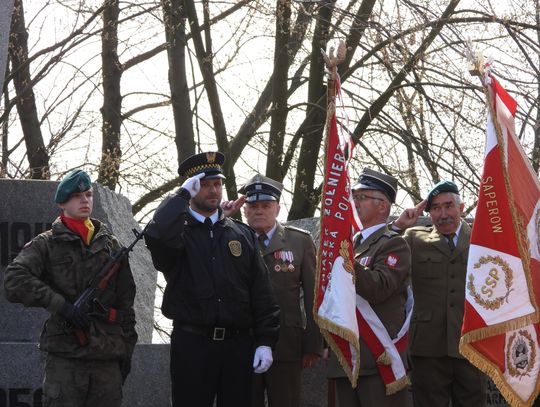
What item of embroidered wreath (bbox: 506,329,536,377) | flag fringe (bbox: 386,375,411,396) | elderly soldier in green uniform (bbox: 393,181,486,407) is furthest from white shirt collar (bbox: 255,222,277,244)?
embroidered wreath (bbox: 506,329,536,377)

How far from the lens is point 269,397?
318 inches

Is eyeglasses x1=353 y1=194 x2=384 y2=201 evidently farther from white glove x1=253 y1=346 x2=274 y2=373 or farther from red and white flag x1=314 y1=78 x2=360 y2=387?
white glove x1=253 y1=346 x2=274 y2=373

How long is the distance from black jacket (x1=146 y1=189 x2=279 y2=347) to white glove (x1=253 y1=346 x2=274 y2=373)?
9 centimetres

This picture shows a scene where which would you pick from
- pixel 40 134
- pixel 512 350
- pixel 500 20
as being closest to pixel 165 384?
pixel 512 350

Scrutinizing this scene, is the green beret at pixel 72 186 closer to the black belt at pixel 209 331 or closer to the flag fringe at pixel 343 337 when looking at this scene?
the black belt at pixel 209 331

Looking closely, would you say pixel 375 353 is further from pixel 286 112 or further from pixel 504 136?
pixel 286 112

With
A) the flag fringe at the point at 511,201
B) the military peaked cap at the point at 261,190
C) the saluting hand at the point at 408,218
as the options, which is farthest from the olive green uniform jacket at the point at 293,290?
the flag fringe at the point at 511,201

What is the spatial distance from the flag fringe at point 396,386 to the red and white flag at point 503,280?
538 millimetres

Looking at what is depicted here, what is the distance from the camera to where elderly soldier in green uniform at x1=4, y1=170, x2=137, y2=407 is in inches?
282

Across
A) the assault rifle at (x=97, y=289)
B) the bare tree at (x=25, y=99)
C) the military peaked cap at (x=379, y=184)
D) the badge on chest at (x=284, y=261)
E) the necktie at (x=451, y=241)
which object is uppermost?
the bare tree at (x=25, y=99)

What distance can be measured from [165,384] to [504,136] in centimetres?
314

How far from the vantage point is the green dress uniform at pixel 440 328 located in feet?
27.5

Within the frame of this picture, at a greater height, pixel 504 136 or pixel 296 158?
pixel 296 158

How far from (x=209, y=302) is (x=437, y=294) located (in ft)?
6.73
